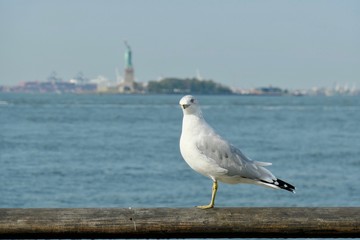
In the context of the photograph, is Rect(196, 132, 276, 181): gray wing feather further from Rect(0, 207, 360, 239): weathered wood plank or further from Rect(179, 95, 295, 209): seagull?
Rect(0, 207, 360, 239): weathered wood plank

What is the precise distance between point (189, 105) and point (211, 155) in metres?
0.22

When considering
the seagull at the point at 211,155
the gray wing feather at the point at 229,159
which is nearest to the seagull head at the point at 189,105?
the seagull at the point at 211,155

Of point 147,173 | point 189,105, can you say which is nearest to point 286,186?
point 189,105

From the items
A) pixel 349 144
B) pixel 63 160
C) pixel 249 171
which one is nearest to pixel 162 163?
pixel 63 160

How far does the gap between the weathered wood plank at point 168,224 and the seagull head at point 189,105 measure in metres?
0.63

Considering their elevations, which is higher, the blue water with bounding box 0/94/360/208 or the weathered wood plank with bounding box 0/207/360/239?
the weathered wood plank with bounding box 0/207/360/239

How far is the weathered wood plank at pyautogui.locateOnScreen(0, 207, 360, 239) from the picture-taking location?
2.60 m

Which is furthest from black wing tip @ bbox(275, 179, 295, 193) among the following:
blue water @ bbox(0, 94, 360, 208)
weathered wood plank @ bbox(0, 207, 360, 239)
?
blue water @ bbox(0, 94, 360, 208)

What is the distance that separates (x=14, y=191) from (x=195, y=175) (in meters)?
4.20

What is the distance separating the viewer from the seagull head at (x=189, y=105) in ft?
10.5

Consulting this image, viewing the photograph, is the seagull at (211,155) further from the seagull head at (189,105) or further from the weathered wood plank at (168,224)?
the weathered wood plank at (168,224)

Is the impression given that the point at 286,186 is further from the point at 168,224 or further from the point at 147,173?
the point at 147,173

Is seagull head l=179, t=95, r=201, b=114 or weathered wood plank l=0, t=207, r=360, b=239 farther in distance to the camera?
seagull head l=179, t=95, r=201, b=114

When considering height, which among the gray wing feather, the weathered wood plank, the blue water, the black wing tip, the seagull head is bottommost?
the blue water
